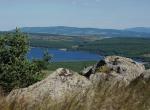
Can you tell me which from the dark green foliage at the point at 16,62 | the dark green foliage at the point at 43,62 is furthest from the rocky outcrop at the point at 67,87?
the dark green foliage at the point at 43,62

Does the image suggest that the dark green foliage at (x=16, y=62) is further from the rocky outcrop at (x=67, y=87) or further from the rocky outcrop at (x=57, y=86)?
the rocky outcrop at (x=67, y=87)

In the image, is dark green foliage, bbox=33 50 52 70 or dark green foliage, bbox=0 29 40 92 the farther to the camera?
dark green foliage, bbox=33 50 52 70

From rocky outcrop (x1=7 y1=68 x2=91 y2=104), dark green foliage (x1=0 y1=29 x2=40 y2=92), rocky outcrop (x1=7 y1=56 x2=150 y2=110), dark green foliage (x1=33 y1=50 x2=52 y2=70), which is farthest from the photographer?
dark green foliage (x1=33 y1=50 x2=52 y2=70)

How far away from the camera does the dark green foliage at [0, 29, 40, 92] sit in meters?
55.8

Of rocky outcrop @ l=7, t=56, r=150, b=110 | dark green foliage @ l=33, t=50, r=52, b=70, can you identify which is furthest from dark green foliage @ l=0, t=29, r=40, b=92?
rocky outcrop @ l=7, t=56, r=150, b=110

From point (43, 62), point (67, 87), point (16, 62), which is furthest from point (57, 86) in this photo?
point (43, 62)

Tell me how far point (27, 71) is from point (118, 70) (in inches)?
1591

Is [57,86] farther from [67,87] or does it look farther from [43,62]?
[43,62]

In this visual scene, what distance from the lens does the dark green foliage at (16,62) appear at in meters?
55.8

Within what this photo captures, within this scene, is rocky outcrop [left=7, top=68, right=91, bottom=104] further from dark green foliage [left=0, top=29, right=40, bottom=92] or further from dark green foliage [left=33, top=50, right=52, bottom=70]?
dark green foliage [left=33, top=50, right=52, bottom=70]

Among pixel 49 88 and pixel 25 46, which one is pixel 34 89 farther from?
pixel 25 46

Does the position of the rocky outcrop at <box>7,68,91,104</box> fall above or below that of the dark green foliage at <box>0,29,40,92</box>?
above

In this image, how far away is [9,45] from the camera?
2549 inches

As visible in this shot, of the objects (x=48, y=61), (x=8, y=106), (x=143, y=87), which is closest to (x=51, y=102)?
(x=8, y=106)
